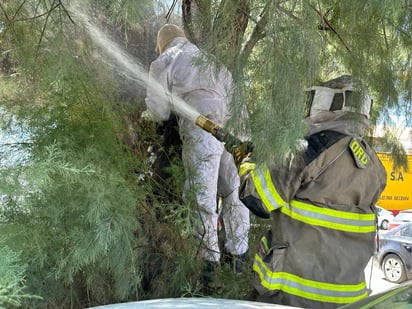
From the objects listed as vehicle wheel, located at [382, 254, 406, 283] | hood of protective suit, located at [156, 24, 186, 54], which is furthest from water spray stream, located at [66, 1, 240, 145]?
vehicle wheel, located at [382, 254, 406, 283]

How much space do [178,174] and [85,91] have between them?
73 cm

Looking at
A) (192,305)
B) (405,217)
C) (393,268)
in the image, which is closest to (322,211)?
(192,305)

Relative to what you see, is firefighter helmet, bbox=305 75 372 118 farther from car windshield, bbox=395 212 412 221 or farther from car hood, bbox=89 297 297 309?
car windshield, bbox=395 212 412 221

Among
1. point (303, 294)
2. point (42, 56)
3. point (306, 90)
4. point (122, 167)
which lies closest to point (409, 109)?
point (306, 90)

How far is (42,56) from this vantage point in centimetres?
274

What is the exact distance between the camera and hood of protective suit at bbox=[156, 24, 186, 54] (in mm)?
3223

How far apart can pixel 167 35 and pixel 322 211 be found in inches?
60.9

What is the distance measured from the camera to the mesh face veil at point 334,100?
97.0 inches

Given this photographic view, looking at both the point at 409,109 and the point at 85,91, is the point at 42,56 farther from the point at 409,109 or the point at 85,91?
the point at 409,109

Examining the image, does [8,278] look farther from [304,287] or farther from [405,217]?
[405,217]

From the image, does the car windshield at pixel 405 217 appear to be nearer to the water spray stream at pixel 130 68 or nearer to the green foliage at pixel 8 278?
the water spray stream at pixel 130 68

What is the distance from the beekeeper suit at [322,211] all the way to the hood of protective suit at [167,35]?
43.7 inches

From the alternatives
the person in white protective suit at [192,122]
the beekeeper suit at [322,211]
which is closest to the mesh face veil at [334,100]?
the beekeeper suit at [322,211]

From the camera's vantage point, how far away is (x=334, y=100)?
2484 millimetres
